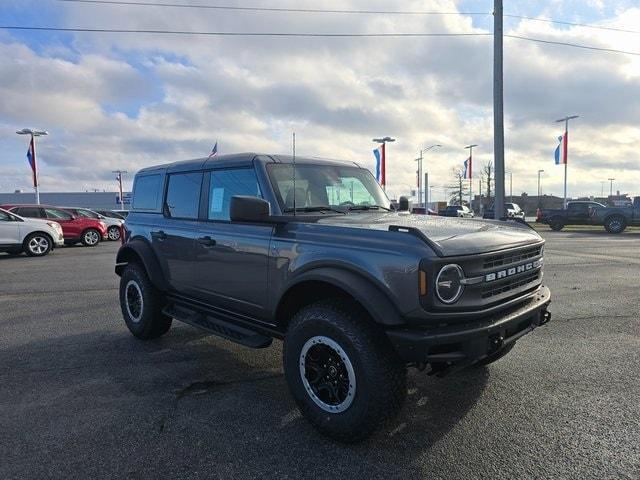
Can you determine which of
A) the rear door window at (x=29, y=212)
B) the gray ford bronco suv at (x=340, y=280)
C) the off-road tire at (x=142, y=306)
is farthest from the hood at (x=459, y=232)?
the rear door window at (x=29, y=212)

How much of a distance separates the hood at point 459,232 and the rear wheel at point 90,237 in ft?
57.6

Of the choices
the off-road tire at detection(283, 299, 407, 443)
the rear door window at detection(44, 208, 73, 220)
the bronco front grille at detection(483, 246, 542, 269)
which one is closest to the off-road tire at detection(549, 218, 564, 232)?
the rear door window at detection(44, 208, 73, 220)

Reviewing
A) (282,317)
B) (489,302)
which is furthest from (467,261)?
(282,317)

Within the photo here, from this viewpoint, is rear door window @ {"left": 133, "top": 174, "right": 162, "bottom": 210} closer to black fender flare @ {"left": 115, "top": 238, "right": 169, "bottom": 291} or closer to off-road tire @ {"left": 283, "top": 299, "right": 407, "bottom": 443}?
black fender flare @ {"left": 115, "top": 238, "right": 169, "bottom": 291}

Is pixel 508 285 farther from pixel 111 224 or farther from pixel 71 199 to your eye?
pixel 71 199

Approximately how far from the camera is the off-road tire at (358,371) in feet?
9.68

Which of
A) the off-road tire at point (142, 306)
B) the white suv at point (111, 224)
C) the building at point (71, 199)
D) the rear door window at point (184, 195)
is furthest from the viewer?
the building at point (71, 199)

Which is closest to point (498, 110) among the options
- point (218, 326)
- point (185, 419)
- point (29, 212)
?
point (218, 326)

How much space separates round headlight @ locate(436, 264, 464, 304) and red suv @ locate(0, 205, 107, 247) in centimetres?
1844

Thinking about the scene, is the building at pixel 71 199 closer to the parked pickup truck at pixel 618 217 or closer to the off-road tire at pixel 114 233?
the off-road tire at pixel 114 233

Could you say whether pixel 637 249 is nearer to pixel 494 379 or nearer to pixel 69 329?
pixel 494 379

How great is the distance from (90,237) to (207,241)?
16.9 m

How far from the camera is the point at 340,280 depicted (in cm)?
312

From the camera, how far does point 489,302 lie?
3148 millimetres
